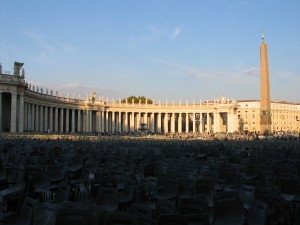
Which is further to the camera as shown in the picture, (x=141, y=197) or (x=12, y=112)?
(x=12, y=112)

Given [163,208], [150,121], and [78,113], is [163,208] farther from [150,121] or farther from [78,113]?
[150,121]

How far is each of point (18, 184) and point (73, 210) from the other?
17.4ft

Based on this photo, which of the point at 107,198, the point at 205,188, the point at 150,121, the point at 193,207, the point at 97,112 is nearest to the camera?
the point at 193,207

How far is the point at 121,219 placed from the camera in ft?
17.0

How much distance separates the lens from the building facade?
68.2 metres

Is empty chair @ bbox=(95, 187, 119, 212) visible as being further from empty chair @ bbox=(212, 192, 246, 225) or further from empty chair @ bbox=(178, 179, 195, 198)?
empty chair @ bbox=(212, 192, 246, 225)

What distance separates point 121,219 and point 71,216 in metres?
0.92

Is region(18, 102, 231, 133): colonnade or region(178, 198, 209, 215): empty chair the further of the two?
region(18, 102, 231, 133): colonnade

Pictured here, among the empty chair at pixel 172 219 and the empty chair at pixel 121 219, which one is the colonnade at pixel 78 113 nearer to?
the empty chair at pixel 121 219

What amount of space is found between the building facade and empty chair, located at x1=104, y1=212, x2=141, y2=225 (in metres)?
65.2

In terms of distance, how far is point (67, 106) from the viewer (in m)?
95.1

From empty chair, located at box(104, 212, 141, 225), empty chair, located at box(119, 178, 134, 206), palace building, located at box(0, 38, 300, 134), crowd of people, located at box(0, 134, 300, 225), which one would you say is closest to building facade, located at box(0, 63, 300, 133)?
palace building, located at box(0, 38, 300, 134)

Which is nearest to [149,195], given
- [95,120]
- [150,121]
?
[95,120]

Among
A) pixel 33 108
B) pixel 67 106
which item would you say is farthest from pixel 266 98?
pixel 67 106
